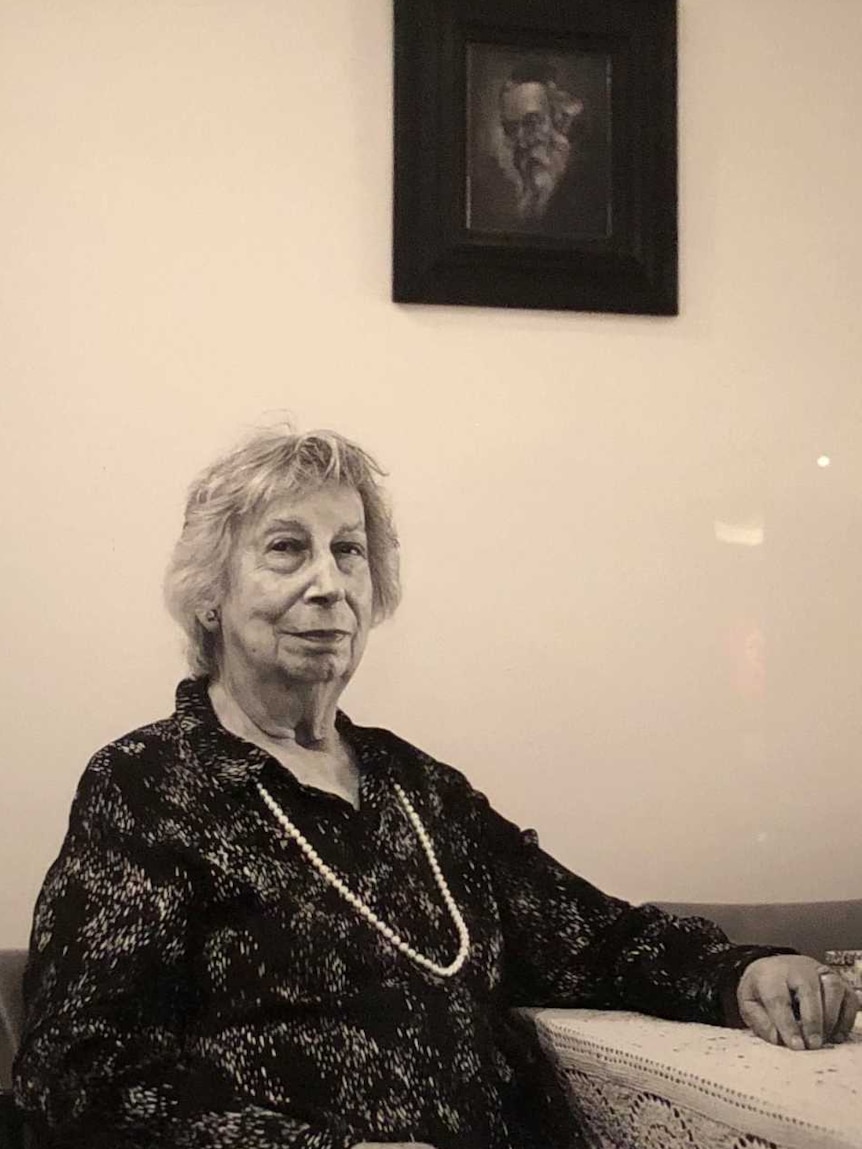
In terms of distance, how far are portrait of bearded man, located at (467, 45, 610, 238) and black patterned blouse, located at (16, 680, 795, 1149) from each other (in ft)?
2.51

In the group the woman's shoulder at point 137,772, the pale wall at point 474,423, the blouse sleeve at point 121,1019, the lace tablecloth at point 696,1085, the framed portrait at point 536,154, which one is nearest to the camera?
the lace tablecloth at point 696,1085

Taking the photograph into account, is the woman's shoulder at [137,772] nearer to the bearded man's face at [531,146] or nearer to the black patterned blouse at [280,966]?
the black patterned blouse at [280,966]

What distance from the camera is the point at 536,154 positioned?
2053 millimetres

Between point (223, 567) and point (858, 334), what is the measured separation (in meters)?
0.94

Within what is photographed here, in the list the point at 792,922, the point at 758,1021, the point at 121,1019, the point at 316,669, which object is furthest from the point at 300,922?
the point at 792,922

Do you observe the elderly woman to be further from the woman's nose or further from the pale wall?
the pale wall

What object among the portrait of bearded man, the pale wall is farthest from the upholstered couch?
the portrait of bearded man

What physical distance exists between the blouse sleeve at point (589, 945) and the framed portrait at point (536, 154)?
720mm

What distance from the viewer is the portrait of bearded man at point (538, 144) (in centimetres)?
204

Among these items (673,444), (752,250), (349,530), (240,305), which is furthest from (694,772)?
(240,305)

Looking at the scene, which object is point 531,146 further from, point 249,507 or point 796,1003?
point 796,1003

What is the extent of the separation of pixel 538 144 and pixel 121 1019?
1.23m

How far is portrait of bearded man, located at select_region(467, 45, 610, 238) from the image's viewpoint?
2.04 meters

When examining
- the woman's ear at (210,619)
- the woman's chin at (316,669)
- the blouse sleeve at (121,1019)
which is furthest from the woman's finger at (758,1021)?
the woman's ear at (210,619)
